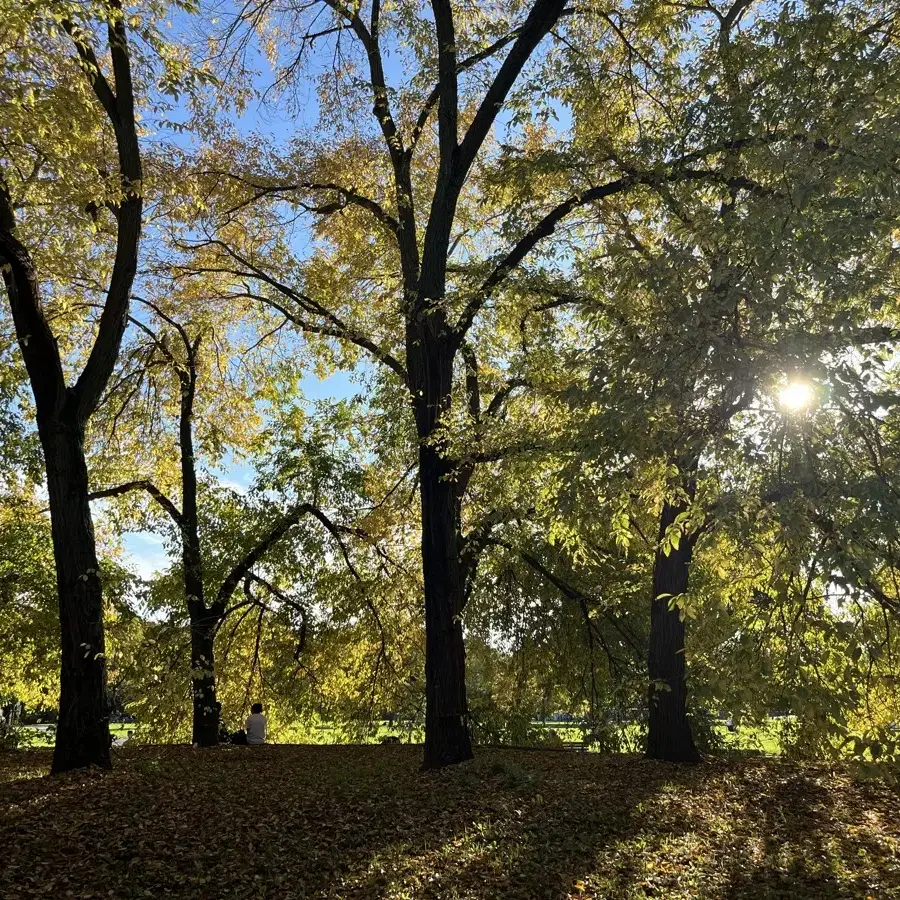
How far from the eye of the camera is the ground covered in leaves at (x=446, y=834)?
5.20 m

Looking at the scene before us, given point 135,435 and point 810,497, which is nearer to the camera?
point 810,497

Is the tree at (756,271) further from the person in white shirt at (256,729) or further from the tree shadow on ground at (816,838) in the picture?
the person in white shirt at (256,729)

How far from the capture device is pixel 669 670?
411 inches

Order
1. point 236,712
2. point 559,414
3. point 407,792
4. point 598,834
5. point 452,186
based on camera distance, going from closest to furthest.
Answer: point 598,834, point 407,792, point 559,414, point 452,186, point 236,712

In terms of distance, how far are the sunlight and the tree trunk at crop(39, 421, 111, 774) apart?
299 inches

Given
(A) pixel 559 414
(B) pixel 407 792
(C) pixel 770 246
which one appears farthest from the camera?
(A) pixel 559 414

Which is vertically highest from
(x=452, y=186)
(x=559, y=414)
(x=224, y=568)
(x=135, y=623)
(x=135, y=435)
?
(x=452, y=186)

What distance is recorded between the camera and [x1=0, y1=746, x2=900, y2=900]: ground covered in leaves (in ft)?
17.0

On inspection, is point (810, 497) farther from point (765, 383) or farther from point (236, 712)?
point (236, 712)

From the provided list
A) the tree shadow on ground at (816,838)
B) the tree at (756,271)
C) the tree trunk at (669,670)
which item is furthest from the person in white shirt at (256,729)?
the tree at (756,271)

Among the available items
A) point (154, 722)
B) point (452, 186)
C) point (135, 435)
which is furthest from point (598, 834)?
point (135, 435)

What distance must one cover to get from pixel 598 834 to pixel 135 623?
11.6 metres

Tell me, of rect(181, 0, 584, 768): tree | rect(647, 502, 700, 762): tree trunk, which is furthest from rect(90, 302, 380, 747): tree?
rect(647, 502, 700, 762): tree trunk

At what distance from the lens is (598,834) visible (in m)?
6.45
